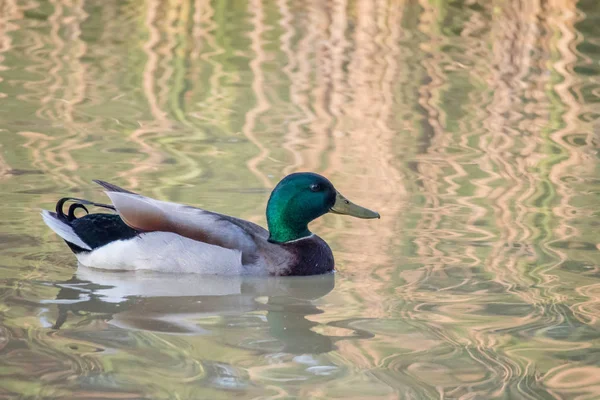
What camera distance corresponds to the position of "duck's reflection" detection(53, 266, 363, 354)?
5781 mm

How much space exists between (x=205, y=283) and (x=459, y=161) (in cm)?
342

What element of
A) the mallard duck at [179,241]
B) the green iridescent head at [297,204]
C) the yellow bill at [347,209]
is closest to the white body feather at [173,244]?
the mallard duck at [179,241]

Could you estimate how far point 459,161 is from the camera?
9.51 metres

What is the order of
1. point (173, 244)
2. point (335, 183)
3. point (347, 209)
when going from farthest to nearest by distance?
point (335, 183)
point (347, 209)
point (173, 244)

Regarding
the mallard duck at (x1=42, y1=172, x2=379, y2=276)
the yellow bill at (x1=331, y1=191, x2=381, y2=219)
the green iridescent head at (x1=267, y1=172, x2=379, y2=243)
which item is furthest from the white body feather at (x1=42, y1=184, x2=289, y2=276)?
the yellow bill at (x1=331, y1=191, x2=381, y2=219)

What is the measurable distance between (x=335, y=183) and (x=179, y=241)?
223 cm

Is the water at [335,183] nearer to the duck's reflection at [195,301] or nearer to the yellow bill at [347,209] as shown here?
the duck's reflection at [195,301]

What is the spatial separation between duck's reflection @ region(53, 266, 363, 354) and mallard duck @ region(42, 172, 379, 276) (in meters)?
0.06

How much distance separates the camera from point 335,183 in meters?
8.73

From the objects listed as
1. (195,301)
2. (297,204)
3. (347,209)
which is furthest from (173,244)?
(347,209)

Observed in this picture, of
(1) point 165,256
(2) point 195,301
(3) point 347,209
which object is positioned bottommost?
(2) point 195,301

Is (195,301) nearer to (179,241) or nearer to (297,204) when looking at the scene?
(179,241)

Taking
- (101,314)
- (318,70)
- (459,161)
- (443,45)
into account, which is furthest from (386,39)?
(101,314)

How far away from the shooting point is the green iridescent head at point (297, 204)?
6.98m
